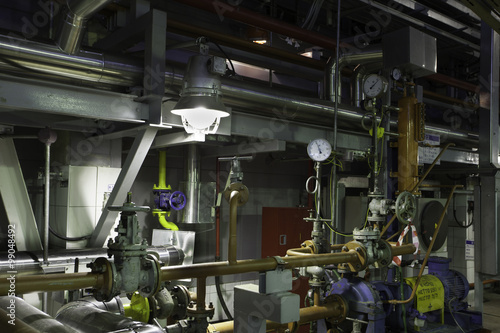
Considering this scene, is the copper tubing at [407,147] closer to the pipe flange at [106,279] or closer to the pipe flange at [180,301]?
the pipe flange at [180,301]

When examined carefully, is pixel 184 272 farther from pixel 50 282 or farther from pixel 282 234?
pixel 282 234

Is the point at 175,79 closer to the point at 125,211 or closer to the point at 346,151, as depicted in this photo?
the point at 125,211

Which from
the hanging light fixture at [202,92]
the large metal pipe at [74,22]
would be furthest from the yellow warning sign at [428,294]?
the large metal pipe at [74,22]

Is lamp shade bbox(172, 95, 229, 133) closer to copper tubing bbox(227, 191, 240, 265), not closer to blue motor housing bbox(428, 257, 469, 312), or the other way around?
copper tubing bbox(227, 191, 240, 265)

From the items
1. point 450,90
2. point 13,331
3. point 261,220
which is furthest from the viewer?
point 450,90

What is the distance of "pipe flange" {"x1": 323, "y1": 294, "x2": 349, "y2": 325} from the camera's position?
3.06m

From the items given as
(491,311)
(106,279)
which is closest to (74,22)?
(106,279)

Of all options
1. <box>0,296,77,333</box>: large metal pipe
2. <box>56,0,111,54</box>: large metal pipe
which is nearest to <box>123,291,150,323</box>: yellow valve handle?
<box>0,296,77,333</box>: large metal pipe

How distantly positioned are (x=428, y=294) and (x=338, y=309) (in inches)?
44.1

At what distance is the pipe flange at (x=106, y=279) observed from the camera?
6.01 ft

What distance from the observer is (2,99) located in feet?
7.03

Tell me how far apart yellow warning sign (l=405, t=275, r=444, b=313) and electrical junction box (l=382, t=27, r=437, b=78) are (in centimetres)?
178

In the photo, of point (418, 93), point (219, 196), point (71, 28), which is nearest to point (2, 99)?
point (71, 28)

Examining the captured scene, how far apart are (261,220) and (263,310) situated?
139 inches
